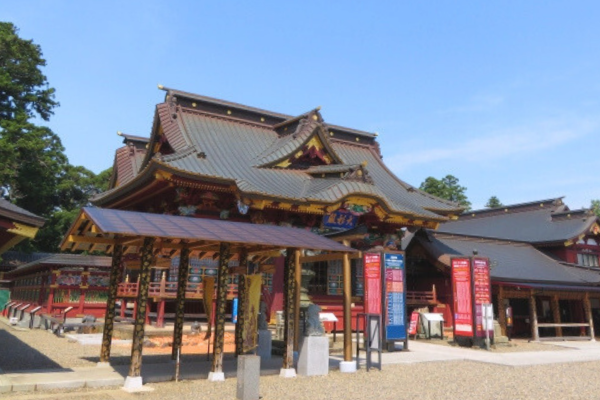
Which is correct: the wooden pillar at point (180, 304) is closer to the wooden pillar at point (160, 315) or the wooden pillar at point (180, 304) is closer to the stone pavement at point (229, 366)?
the stone pavement at point (229, 366)

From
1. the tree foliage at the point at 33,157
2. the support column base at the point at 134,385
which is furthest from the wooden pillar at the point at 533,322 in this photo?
the tree foliage at the point at 33,157

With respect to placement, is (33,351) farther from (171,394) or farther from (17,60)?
(17,60)

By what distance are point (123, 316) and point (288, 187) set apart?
1050 centimetres

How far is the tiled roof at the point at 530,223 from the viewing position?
2780cm

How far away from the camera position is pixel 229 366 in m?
10.5

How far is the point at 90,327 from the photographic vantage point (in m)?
17.9

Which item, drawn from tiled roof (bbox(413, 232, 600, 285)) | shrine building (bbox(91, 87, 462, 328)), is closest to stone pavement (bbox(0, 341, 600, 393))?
shrine building (bbox(91, 87, 462, 328))

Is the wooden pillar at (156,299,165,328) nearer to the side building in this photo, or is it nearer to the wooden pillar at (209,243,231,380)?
the wooden pillar at (209,243,231,380)

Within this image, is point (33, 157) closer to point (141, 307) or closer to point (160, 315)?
point (160, 315)

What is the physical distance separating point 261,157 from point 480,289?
979 cm

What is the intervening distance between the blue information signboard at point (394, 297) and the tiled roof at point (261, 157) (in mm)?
2414

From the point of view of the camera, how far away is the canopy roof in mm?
7969

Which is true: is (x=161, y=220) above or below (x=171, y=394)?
above

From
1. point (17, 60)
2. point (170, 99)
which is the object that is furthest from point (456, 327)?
point (17, 60)
